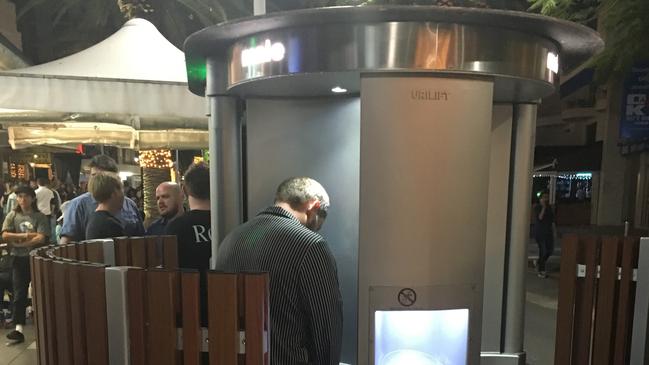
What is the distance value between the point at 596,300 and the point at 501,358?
2.93 feet

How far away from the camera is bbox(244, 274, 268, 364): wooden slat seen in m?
2.22

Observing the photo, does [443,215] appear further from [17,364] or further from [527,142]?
[17,364]

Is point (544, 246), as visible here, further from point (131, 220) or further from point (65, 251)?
point (65, 251)

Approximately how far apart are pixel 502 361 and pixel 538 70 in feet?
7.72

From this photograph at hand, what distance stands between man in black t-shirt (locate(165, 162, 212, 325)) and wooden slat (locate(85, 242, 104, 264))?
0.68m

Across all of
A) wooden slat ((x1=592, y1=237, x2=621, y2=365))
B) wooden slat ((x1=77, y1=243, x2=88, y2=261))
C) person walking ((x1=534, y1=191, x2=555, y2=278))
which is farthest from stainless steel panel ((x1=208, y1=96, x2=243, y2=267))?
person walking ((x1=534, y1=191, x2=555, y2=278))

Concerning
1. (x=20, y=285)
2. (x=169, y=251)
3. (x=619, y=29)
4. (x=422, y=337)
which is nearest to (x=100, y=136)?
(x=20, y=285)

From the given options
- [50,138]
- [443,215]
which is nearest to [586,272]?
[443,215]

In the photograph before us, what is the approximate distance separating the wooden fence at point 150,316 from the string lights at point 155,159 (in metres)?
5.74

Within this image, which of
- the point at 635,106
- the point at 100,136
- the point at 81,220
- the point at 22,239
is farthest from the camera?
the point at 635,106

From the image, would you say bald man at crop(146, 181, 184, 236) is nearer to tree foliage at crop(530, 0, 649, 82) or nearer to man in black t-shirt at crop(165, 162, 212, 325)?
man in black t-shirt at crop(165, 162, 212, 325)

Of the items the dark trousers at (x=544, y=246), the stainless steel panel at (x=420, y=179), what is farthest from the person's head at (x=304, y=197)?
the dark trousers at (x=544, y=246)

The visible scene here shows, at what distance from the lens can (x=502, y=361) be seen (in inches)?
159

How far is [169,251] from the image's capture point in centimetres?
383
